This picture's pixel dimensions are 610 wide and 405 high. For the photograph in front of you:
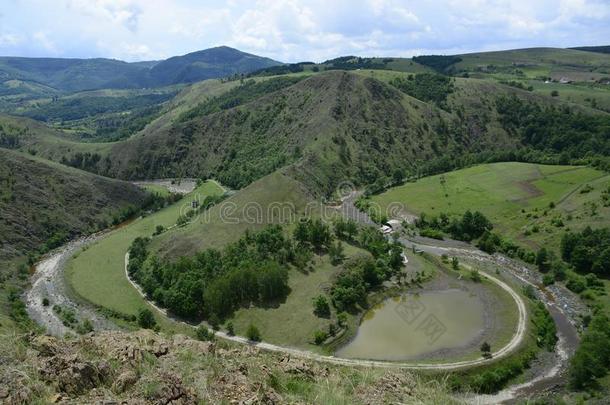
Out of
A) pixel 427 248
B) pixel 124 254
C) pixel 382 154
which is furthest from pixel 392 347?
pixel 382 154

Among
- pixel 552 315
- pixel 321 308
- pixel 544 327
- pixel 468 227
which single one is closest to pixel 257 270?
pixel 321 308

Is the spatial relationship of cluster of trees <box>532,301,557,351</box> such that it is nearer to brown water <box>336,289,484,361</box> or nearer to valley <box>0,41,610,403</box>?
valley <box>0,41,610,403</box>

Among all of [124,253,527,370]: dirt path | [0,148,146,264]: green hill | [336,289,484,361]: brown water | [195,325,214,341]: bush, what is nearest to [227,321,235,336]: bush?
[124,253,527,370]: dirt path

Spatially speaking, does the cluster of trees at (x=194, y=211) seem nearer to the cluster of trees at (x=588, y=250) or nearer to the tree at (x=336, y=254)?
the tree at (x=336, y=254)

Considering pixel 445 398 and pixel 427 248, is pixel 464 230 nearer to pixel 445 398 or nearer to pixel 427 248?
pixel 427 248

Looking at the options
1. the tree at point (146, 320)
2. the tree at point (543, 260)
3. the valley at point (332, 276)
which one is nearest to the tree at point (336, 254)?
the valley at point (332, 276)

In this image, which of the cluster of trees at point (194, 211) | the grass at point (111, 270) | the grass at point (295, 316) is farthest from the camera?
the cluster of trees at point (194, 211)
